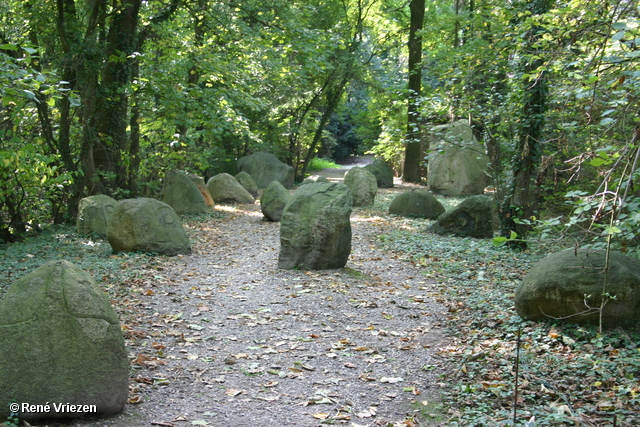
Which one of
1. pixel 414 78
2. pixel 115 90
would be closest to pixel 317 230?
pixel 115 90

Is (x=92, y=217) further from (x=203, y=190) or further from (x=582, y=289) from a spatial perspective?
(x=582, y=289)

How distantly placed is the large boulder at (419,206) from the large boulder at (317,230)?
5890 millimetres

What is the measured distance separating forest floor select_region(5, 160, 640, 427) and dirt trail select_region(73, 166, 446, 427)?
0.02 m

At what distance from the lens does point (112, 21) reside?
12070 mm

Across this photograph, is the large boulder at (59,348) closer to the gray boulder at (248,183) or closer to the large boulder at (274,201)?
the large boulder at (274,201)

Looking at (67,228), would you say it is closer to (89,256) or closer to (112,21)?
(89,256)

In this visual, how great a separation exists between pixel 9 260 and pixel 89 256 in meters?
1.22

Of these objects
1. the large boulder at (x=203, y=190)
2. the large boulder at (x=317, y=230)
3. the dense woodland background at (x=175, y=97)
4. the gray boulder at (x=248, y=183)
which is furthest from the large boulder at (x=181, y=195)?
the large boulder at (x=317, y=230)

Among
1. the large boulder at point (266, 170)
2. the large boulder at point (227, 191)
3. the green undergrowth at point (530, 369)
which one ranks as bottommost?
the green undergrowth at point (530, 369)

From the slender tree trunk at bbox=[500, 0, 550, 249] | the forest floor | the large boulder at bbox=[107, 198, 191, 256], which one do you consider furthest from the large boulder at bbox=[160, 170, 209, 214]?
the slender tree trunk at bbox=[500, 0, 550, 249]

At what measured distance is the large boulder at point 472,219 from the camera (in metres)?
11.2

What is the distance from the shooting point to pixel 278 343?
5.73 meters

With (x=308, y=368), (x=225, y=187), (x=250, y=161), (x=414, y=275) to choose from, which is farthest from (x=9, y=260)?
(x=250, y=161)

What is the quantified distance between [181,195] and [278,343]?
10221mm
